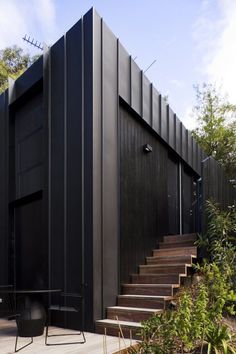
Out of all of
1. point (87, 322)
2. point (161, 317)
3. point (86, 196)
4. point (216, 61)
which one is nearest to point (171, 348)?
point (161, 317)

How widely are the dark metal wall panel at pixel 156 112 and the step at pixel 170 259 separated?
2603 mm

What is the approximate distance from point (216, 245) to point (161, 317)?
2085 mm

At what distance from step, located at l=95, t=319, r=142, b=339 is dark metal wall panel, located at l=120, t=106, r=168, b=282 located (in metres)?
1.07

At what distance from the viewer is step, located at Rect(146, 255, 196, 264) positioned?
20.3 ft

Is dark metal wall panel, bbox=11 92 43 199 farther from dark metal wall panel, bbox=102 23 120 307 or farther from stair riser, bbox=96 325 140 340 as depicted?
stair riser, bbox=96 325 140 340

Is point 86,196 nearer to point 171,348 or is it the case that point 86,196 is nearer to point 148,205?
point 148,205

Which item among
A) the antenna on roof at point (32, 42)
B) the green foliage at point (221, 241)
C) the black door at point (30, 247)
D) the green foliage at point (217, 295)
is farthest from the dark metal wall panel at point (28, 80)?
Answer: the antenna on roof at point (32, 42)

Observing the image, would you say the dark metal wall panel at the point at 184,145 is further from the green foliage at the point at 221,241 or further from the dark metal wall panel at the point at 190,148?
the green foliage at the point at 221,241

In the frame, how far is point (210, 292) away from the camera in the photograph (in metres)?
4.09

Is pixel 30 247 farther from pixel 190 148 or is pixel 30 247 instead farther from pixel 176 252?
pixel 190 148

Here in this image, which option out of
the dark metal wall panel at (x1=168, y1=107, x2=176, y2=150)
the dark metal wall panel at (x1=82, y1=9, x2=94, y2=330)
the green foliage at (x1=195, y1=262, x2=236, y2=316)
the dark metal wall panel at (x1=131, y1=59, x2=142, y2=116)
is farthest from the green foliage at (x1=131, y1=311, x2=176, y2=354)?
the dark metal wall panel at (x1=168, y1=107, x2=176, y2=150)

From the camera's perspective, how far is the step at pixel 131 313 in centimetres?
496

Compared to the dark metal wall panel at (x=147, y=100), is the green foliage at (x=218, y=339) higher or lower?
lower

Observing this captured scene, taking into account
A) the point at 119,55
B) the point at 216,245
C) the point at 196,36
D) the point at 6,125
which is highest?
the point at 196,36
